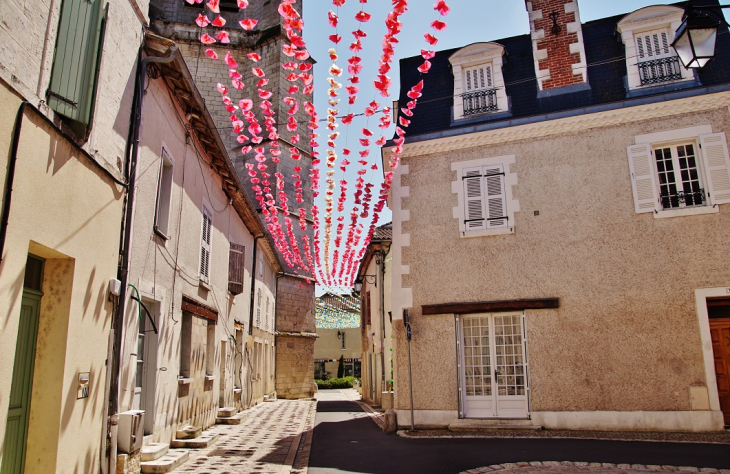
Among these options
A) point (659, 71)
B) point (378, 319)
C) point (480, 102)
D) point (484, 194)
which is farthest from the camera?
point (378, 319)

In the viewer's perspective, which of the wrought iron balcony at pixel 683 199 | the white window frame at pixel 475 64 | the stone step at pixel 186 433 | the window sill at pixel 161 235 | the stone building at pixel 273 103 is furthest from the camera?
the stone building at pixel 273 103

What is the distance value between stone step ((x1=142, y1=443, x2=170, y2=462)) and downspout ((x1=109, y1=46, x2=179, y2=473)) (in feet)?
3.30

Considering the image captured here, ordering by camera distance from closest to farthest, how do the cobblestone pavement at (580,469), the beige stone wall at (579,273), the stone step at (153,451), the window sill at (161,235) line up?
the cobblestone pavement at (580,469) < the stone step at (153,451) < the window sill at (161,235) < the beige stone wall at (579,273)

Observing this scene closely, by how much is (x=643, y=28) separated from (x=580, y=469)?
26.7 feet

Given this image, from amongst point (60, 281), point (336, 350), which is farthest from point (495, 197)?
point (336, 350)

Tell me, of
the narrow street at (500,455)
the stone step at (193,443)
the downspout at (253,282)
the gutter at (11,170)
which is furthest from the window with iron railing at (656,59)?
the downspout at (253,282)

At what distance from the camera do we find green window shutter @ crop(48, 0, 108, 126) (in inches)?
177

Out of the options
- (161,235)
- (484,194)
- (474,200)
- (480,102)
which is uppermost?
(480,102)

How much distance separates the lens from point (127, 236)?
231 inches

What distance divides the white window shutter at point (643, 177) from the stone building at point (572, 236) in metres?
0.02

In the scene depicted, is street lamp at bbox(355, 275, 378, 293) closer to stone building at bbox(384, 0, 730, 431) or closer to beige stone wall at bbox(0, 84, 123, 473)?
stone building at bbox(384, 0, 730, 431)

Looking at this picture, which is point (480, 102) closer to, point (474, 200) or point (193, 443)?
point (474, 200)

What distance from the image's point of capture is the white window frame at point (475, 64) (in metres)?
11.0

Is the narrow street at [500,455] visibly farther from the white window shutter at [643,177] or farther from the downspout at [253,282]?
the downspout at [253,282]
